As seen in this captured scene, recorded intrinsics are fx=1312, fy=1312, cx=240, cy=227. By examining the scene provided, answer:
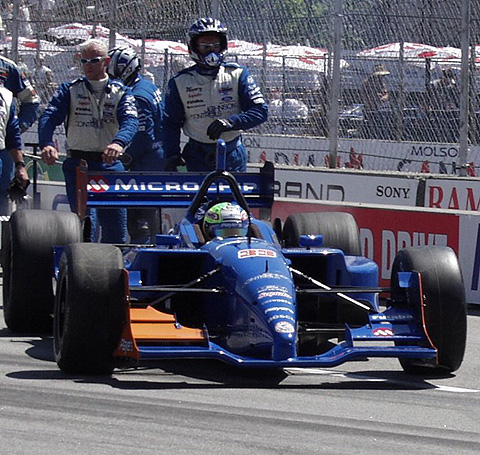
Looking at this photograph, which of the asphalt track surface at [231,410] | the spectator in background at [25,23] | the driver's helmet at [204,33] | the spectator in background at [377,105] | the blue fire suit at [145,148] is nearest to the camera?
the asphalt track surface at [231,410]

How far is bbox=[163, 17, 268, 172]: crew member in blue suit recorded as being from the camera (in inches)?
371

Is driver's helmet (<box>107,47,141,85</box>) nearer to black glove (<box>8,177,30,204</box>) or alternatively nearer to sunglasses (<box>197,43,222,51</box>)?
black glove (<box>8,177,30,204</box>)

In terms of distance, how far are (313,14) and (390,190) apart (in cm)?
199

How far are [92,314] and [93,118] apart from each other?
352 cm

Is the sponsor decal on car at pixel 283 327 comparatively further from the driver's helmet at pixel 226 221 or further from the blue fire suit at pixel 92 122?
the blue fire suit at pixel 92 122

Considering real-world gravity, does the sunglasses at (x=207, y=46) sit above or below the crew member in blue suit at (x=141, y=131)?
above

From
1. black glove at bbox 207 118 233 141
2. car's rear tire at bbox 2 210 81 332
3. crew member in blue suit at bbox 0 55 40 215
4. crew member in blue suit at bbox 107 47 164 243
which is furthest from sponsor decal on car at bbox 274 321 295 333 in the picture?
crew member in blue suit at bbox 0 55 40 215

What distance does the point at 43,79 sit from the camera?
663 inches

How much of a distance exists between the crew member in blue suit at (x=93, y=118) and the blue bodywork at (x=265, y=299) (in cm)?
151

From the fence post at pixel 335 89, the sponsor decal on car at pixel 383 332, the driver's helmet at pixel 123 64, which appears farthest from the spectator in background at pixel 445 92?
the sponsor decal on car at pixel 383 332

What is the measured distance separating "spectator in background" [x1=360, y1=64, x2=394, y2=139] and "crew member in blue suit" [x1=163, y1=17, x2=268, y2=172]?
4924 mm

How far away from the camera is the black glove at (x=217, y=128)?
29.7 ft

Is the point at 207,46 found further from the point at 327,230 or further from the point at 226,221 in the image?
the point at 226,221

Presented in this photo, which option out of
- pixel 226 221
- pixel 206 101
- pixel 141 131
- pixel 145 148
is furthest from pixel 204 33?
pixel 226 221
